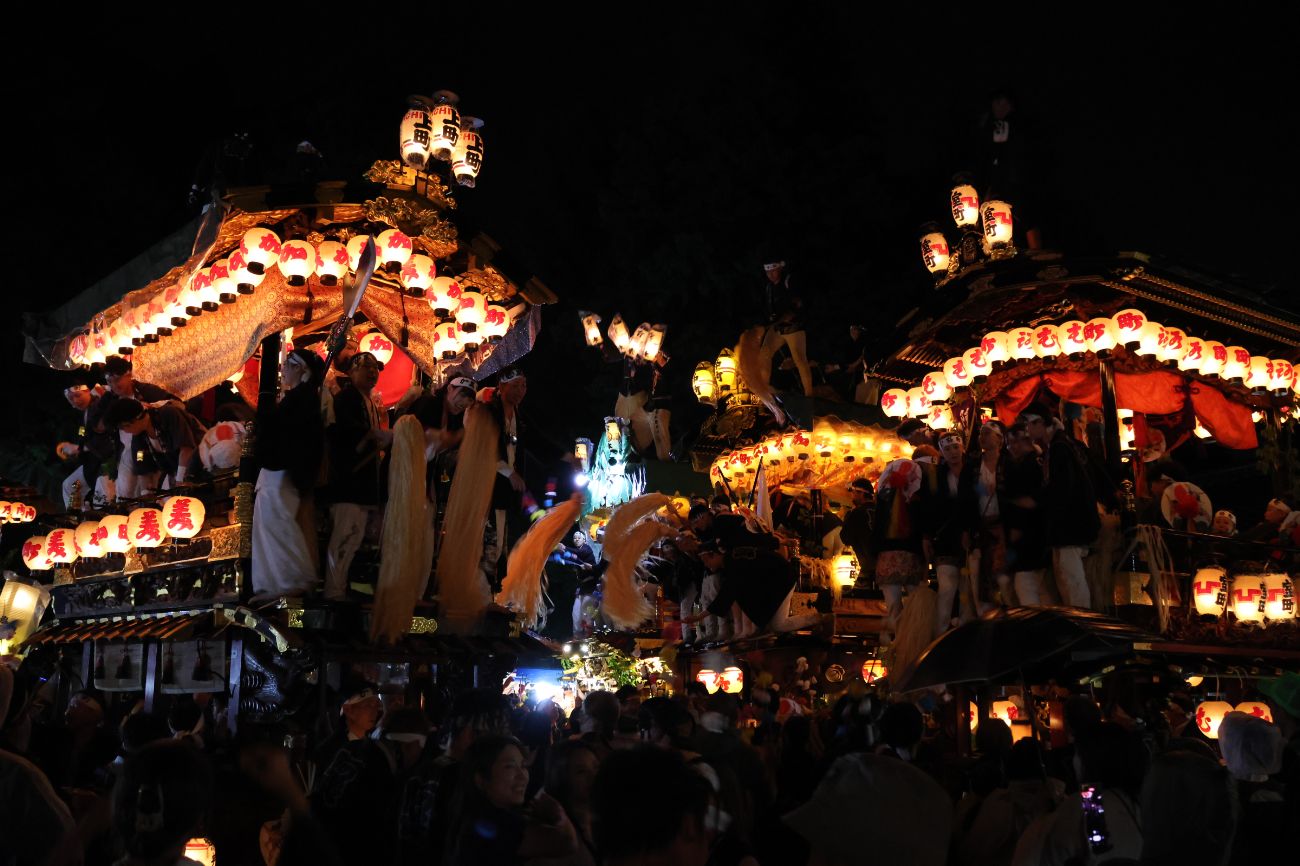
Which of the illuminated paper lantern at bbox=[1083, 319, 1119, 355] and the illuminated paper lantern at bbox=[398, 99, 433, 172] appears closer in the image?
the illuminated paper lantern at bbox=[398, 99, 433, 172]

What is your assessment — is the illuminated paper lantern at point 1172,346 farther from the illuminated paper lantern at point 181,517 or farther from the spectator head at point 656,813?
the spectator head at point 656,813

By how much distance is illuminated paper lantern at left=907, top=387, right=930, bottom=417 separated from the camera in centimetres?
1838

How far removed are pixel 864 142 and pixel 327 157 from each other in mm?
15193

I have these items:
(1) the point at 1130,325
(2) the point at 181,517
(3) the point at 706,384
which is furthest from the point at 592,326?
(2) the point at 181,517

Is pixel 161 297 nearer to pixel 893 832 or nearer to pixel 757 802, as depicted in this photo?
pixel 757 802

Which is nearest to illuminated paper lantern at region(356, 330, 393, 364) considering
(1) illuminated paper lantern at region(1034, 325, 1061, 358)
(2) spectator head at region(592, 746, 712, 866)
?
(1) illuminated paper lantern at region(1034, 325, 1061, 358)

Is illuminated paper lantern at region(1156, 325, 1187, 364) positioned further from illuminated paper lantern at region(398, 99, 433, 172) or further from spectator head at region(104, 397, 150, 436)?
spectator head at region(104, 397, 150, 436)

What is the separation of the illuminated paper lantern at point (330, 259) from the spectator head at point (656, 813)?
1026cm

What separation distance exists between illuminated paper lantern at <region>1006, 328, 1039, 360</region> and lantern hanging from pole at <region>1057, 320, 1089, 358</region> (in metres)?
0.45

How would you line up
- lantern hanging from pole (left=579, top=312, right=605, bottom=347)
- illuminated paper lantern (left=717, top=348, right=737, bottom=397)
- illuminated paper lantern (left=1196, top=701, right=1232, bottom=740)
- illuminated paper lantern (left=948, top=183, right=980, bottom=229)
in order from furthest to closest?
lantern hanging from pole (left=579, top=312, right=605, bottom=347) → illuminated paper lantern (left=717, top=348, right=737, bottom=397) → illuminated paper lantern (left=948, top=183, right=980, bottom=229) → illuminated paper lantern (left=1196, top=701, right=1232, bottom=740)

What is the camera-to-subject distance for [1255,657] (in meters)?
13.4

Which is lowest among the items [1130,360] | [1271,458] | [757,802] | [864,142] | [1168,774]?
[757,802]

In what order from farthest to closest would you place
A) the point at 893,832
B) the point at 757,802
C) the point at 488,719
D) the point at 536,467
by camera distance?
the point at 536,467 → the point at 757,802 → the point at 488,719 → the point at 893,832

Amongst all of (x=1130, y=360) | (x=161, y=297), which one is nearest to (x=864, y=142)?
(x=1130, y=360)
